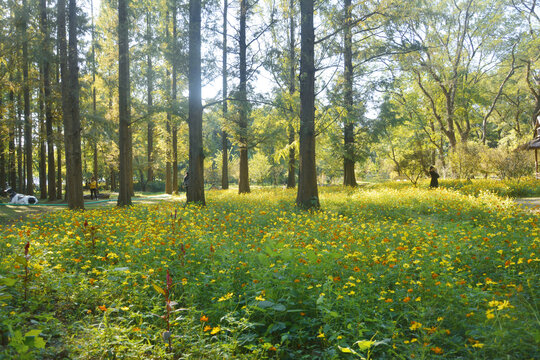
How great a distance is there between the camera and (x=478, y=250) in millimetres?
4676

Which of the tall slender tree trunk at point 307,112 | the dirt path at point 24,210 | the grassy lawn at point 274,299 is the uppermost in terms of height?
the tall slender tree trunk at point 307,112

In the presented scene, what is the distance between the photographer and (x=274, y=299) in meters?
3.36

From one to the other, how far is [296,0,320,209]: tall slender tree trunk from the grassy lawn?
4.36 metres

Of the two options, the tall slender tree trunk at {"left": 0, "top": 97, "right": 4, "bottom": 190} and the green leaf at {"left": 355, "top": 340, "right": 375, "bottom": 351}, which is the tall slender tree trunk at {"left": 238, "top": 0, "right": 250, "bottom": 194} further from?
the green leaf at {"left": 355, "top": 340, "right": 375, "bottom": 351}

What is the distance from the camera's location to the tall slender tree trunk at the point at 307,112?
1021 cm

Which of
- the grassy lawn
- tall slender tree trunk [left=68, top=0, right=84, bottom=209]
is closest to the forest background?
tall slender tree trunk [left=68, top=0, right=84, bottom=209]

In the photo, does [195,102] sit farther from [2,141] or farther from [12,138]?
[12,138]

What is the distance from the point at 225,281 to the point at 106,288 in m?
1.37

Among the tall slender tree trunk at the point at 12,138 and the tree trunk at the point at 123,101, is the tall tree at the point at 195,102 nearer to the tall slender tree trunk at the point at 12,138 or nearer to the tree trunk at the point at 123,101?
the tree trunk at the point at 123,101

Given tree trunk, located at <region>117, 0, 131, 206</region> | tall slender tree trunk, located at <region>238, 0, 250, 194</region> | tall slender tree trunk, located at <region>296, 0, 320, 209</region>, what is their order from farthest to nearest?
tall slender tree trunk, located at <region>238, 0, 250, 194</region>, tree trunk, located at <region>117, 0, 131, 206</region>, tall slender tree trunk, located at <region>296, 0, 320, 209</region>

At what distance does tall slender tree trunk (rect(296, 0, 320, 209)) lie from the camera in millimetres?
10211

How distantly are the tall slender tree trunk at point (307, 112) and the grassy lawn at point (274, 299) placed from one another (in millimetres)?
4360

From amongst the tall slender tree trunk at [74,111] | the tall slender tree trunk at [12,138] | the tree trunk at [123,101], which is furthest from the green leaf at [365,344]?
the tall slender tree trunk at [12,138]

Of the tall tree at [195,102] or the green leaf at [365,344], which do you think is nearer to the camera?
the green leaf at [365,344]
